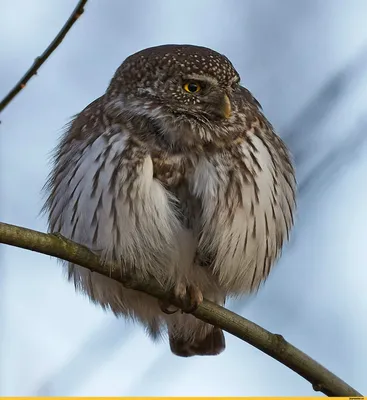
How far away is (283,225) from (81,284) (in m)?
1.11

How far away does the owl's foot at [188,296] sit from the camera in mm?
3533

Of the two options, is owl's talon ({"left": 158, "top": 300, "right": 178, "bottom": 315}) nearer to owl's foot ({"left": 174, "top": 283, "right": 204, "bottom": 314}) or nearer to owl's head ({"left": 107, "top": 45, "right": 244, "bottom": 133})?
owl's foot ({"left": 174, "top": 283, "right": 204, "bottom": 314})

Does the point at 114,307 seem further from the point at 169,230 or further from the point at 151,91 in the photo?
the point at 151,91

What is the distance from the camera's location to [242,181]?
3.74 m

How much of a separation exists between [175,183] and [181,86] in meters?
0.55

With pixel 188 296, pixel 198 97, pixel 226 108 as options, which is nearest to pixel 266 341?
pixel 188 296

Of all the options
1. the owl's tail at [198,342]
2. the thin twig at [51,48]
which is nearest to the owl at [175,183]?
the owl's tail at [198,342]

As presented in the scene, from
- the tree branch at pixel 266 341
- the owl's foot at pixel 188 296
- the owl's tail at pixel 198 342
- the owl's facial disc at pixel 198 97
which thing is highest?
the owl's facial disc at pixel 198 97

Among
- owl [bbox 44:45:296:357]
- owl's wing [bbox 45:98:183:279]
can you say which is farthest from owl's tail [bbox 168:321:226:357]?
owl's wing [bbox 45:98:183:279]

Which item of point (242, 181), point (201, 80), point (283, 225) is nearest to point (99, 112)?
point (201, 80)

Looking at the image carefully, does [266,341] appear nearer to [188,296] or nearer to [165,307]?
[188,296]

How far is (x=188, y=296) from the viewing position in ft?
11.8

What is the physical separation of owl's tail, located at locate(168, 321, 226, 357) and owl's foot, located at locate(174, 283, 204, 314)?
961 millimetres

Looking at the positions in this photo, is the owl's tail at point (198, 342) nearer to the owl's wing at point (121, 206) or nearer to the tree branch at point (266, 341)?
the owl's wing at point (121, 206)
